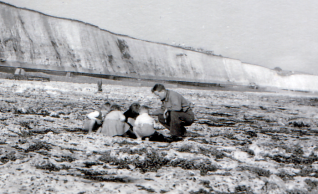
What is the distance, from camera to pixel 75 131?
5969 millimetres

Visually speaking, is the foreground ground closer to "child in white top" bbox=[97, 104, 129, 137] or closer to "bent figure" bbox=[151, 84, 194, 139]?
"child in white top" bbox=[97, 104, 129, 137]

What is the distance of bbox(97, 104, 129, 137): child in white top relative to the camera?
548 centimetres

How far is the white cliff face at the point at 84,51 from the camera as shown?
85.0 feet

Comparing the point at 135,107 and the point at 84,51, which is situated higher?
the point at 84,51

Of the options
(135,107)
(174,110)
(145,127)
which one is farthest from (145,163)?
(135,107)

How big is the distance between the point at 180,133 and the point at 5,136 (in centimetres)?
292

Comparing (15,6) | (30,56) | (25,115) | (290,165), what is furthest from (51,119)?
(15,6)

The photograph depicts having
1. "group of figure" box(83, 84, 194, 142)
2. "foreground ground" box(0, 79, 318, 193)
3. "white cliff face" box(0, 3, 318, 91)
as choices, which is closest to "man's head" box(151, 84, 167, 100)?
"group of figure" box(83, 84, 194, 142)

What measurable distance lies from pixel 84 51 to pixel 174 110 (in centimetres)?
2891

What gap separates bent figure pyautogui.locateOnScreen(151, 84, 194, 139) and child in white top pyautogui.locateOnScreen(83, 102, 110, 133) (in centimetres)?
128

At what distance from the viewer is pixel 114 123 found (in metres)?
5.54

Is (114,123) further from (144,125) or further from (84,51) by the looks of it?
(84,51)

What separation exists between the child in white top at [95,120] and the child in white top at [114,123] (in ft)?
1.04

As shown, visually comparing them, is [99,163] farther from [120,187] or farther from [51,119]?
[51,119]
